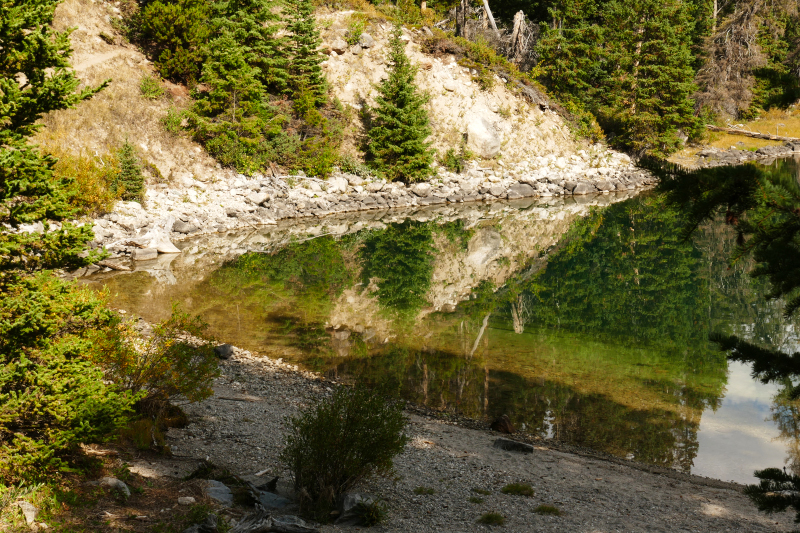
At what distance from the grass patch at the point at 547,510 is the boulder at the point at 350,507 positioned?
2272 mm

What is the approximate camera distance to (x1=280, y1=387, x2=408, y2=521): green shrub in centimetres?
721

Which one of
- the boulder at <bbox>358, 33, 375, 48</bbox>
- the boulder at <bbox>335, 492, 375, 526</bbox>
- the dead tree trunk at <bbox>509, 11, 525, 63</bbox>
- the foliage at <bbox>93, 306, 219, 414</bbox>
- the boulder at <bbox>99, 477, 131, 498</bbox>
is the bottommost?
the boulder at <bbox>335, 492, 375, 526</bbox>

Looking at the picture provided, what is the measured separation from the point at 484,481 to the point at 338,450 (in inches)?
111

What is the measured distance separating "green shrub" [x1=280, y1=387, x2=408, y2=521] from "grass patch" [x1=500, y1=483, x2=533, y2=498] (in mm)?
1925

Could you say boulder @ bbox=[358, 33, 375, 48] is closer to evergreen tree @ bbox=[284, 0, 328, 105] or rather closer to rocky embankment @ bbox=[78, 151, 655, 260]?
evergreen tree @ bbox=[284, 0, 328, 105]

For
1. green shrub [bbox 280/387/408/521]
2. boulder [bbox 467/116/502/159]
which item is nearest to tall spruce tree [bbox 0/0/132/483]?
green shrub [bbox 280/387/408/521]

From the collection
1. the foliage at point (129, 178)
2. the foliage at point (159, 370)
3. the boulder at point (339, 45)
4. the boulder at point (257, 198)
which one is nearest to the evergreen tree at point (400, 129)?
the boulder at point (339, 45)

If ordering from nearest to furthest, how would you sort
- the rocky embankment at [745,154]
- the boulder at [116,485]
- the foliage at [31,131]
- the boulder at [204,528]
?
1. the boulder at [204,528]
2. the foliage at [31,131]
3. the boulder at [116,485]
4. the rocky embankment at [745,154]

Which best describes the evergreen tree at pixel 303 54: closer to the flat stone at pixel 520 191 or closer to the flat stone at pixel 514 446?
the flat stone at pixel 520 191

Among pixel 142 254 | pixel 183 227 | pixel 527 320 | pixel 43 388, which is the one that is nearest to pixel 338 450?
pixel 43 388

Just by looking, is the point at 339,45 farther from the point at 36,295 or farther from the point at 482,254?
the point at 36,295

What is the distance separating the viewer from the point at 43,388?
6.22m

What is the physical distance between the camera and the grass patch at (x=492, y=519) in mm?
7485

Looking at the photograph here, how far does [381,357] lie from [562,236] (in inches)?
711
